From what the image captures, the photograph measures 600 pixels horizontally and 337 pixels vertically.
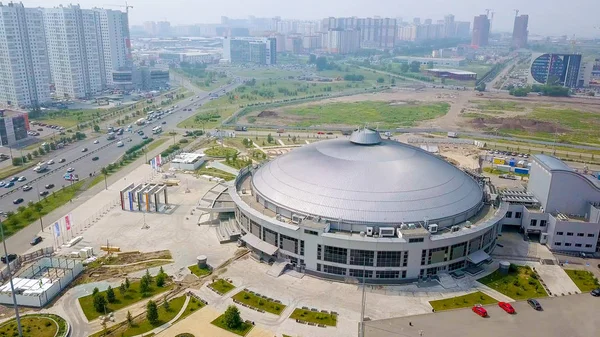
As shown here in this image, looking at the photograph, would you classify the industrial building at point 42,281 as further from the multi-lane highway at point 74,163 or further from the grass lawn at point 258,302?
the multi-lane highway at point 74,163

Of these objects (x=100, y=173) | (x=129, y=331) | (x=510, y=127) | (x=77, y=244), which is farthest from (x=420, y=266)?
(x=510, y=127)

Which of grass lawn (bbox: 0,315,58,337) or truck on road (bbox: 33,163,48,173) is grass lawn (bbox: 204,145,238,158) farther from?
grass lawn (bbox: 0,315,58,337)

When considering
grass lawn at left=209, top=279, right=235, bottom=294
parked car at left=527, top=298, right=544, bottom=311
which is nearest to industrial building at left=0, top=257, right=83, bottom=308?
grass lawn at left=209, top=279, right=235, bottom=294

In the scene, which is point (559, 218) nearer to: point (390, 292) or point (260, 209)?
point (390, 292)

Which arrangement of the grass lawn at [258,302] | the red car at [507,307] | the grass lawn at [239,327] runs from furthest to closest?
the grass lawn at [258,302] < the red car at [507,307] < the grass lawn at [239,327]

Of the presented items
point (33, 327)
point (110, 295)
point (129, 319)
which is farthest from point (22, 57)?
point (129, 319)

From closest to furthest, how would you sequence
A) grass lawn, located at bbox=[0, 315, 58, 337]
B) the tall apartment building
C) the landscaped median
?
1. grass lawn, located at bbox=[0, 315, 58, 337]
2. the landscaped median
3. the tall apartment building

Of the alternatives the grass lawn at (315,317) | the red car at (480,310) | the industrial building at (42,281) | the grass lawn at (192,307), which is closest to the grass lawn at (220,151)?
the industrial building at (42,281)
